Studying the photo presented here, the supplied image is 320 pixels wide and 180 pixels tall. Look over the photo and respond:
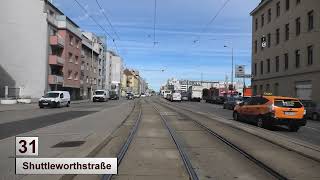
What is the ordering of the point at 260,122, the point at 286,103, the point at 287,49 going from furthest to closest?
the point at 287,49 < the point at 260,122 < the point at 286,103

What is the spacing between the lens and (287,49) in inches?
2051

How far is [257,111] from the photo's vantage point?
2444cm

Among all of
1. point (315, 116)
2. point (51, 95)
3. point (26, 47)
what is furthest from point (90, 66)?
point (315, 116)

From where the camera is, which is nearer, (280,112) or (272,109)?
(280,112)

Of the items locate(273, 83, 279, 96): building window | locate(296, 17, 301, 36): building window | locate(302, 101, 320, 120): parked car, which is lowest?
locate(302, 101, 320, 120): parked car

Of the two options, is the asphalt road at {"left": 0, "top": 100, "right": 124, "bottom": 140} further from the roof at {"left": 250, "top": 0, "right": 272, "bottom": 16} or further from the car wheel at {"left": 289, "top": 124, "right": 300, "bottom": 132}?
the roof at {"left": 250, "top": 0, "right": 272, "bottom": 16}

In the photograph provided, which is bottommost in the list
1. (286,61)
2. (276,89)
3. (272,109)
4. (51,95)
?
(272,109)

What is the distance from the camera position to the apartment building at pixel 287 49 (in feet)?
146

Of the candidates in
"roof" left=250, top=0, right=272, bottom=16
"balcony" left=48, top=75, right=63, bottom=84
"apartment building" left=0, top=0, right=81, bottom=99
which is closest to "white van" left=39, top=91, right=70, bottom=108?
"apartment building" left=0, top=0, right=81, bottom=99

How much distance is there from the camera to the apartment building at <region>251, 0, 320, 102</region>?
44625mm

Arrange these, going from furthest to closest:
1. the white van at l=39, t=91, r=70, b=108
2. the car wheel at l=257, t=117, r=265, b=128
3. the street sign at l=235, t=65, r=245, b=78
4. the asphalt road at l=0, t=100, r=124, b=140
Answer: the street sign at l=235, t=65, r=245, b=78 < the white van at l=39, t=91, r=70, b=108 < the car wheel at l=257, t=117, r=265, b=128 < the asphalt road at l=0, t=100, r=124, b=140

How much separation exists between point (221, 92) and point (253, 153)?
2618 inches

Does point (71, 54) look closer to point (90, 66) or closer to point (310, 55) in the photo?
point (90, 66)

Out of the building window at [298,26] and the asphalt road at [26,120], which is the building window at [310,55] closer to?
the building window at [298,26]
